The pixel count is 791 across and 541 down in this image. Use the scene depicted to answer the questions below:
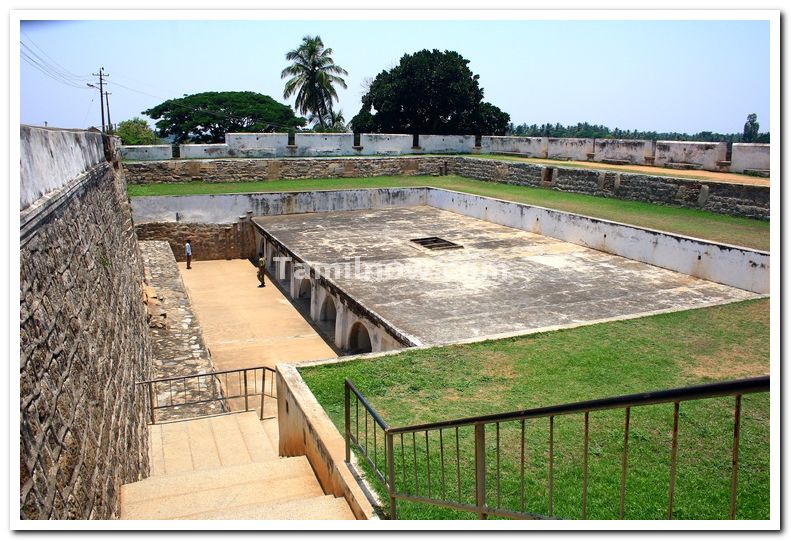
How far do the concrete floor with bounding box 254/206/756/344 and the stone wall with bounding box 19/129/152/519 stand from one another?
3.48m

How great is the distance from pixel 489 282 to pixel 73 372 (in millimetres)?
7467

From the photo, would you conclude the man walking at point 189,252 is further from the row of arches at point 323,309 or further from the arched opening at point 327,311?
the arched opening at point 327,311

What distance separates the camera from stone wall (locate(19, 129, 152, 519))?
2607 mm

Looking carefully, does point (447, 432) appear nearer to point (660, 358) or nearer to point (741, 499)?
point (741, 499)

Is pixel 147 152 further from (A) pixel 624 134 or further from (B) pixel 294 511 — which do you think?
(A) pixel 624 134

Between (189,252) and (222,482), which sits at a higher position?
(189,252)

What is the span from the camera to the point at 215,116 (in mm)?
36719

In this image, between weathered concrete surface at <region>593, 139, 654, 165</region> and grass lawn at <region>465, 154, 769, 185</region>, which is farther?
weathered concrete surface at <region>593, 139, 654, 165</region>

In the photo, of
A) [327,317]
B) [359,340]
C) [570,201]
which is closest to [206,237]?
[327,317]

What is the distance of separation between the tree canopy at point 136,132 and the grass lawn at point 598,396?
29.9 m

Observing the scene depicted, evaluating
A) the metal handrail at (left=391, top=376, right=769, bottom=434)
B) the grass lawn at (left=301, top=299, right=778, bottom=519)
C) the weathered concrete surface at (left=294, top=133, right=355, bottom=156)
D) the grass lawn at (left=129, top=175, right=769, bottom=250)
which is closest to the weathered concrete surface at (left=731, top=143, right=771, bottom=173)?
the grass lawn at (left=129, top=175, right=769, bottom=250)

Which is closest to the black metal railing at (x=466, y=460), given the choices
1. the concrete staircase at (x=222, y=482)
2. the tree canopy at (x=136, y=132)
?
the concrete staircase at (x=222, y=482)

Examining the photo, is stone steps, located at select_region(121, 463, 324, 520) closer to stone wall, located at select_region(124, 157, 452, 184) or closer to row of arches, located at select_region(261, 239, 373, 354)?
row of arches, located at select_region(261, 239, 373, 354)

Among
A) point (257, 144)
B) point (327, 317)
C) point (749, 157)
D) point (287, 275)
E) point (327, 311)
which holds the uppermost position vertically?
point (257, 144)
